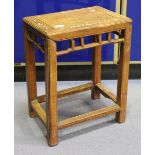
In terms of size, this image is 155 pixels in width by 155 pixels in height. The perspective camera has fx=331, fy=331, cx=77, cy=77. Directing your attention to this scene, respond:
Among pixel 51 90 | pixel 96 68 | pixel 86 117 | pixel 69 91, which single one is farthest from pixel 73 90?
pixel 51 90

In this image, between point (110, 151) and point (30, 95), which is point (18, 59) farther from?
point (110, 151)

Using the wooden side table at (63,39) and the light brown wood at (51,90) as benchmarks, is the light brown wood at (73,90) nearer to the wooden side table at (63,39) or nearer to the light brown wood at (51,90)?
the wooden side table at (63,39)

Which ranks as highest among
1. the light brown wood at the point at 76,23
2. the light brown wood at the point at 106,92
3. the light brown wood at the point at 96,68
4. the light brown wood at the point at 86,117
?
the light brown wood at the point at 76,23

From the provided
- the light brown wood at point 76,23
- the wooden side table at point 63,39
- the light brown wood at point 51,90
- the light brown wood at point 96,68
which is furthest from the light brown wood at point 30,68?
the light brown wood at point 96,68

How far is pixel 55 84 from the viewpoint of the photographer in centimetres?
160

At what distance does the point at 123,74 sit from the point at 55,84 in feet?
1.37

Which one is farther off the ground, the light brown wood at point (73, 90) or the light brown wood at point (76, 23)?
the light brown wood at point (76, 23)

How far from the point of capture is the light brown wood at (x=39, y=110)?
1.79 meters

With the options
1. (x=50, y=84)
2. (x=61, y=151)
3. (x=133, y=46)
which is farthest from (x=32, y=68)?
(x=133, y=46)

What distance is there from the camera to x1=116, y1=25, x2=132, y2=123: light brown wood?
172 cm

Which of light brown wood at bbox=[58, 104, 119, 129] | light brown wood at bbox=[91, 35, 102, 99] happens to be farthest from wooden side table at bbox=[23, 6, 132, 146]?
light brown wood at bbox=[91, 35, 102, 99]

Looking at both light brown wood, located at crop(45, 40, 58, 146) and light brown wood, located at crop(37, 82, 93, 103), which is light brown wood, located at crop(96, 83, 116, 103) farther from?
light brown wood, located at crop(45, 40, 58, 146)

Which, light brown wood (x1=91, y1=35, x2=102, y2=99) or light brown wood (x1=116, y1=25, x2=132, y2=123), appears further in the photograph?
light brown wood (x1=91, y1=35, x2=102, y2=99)

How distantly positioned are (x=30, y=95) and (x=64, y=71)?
22.0 inches
